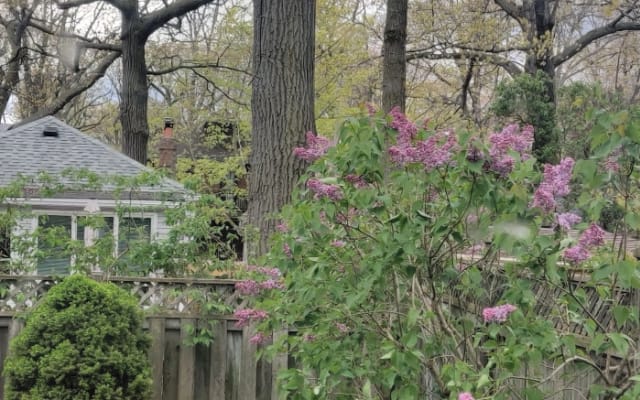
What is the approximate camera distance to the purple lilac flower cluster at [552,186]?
1926 millimetres

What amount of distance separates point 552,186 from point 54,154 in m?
10.2

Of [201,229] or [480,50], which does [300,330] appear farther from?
[480,50]

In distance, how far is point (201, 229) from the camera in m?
4.08

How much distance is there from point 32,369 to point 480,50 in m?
10.7

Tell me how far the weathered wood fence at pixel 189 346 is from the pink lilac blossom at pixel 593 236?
2.37 m

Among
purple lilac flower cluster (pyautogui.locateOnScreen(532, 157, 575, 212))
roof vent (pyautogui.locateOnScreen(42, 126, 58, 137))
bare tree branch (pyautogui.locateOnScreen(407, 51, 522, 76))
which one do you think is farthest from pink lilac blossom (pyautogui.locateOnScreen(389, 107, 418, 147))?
roof vent (pyautogui.locateOnScreen(42, 126, 58, 137))

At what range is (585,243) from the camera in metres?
1.90

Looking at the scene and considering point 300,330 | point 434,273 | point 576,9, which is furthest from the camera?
point 576,9

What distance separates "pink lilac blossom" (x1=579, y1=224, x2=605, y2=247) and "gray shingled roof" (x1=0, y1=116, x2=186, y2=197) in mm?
8733

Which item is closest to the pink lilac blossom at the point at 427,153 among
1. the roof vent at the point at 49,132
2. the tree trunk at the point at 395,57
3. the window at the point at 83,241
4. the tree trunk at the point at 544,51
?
the window at the point at 83,241

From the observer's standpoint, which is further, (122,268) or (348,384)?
(122,268)

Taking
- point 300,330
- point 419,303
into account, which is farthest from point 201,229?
point 419,303

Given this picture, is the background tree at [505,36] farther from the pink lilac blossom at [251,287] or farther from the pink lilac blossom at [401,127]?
the pink lilac blossom at [401,127]

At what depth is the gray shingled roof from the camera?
10219 millimetres
